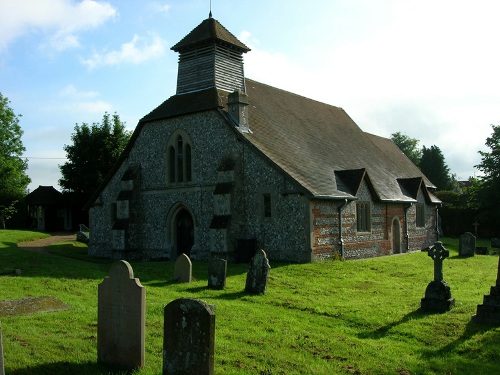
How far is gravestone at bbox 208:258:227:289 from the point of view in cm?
1573

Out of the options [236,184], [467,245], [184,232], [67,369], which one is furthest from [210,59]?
[67,369]

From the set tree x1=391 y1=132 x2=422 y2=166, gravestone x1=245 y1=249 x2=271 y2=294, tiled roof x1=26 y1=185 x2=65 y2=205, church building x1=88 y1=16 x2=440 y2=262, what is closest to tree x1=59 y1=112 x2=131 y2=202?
tiled roof x1=26 y1=185 x2=65 y2=205

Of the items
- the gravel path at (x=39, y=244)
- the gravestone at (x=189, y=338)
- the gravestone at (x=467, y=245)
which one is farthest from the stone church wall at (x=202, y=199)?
the gravestone at (x=189, y=338)

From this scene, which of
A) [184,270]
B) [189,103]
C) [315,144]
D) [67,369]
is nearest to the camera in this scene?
[67,369]

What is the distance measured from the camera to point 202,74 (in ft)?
88.4

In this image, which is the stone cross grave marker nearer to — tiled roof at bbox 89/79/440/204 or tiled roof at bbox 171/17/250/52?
tiled roof at bbox 89/79/440/204

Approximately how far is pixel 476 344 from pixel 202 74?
20395mm

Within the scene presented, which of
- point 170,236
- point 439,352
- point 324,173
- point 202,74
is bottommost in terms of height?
point 439,352

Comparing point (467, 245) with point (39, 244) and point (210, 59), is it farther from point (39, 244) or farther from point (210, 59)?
point (39, 244)

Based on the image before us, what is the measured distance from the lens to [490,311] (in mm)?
11461

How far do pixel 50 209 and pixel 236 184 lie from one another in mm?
30861

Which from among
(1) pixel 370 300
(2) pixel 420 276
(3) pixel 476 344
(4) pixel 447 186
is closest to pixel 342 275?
(2) pixel 420 276

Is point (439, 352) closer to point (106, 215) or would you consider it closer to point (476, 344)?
point (476, 344)

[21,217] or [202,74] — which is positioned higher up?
[202,74]
